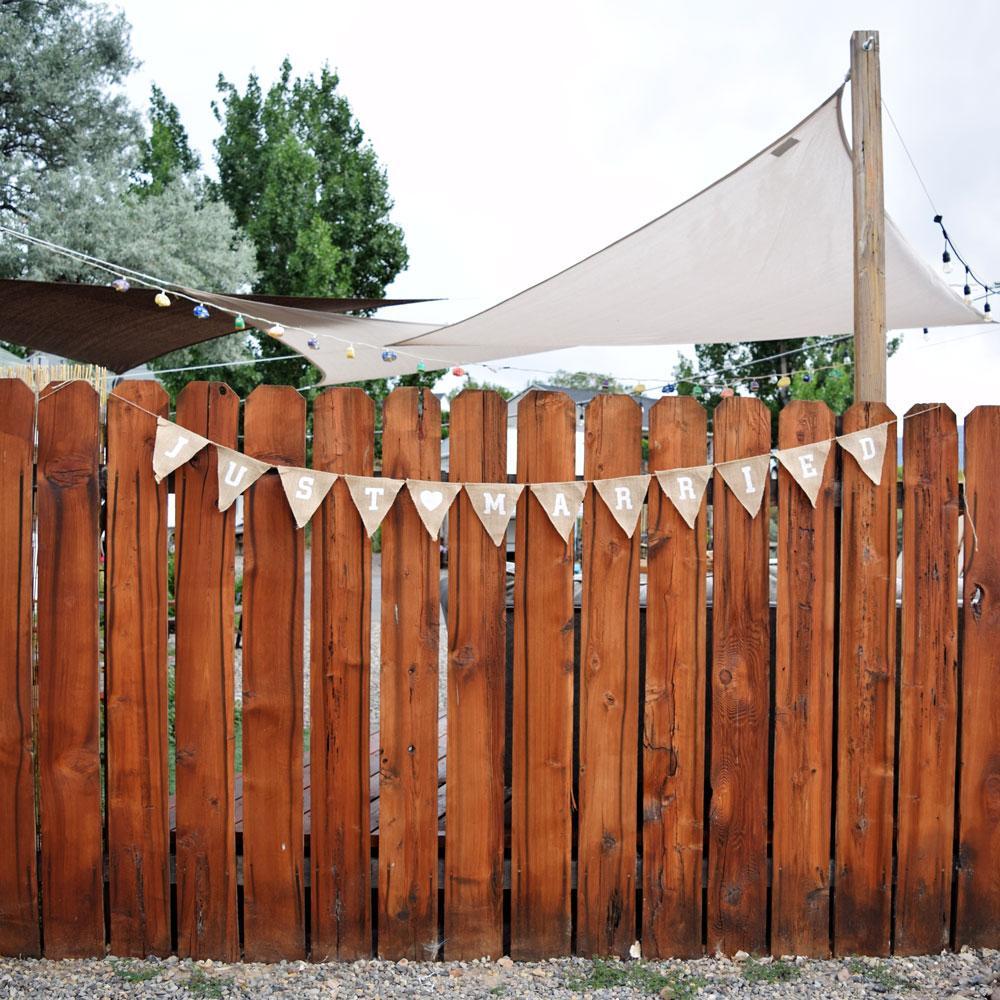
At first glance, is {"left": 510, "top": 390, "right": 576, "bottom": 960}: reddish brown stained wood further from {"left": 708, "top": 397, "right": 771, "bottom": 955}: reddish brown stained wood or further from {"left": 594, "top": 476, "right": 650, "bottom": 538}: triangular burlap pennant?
{"left": 708, "top": 397, "right": 771, "bottom": 955}: reddish brown stained wood

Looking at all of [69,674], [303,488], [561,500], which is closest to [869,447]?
[561,500]

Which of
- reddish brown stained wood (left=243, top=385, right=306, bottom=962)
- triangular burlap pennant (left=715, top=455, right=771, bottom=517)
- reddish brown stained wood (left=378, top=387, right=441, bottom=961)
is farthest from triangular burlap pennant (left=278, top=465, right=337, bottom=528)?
triangular burlap pennant (left=715, top=455, right=771, bottom=517)

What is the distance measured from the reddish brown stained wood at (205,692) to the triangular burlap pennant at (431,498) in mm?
467

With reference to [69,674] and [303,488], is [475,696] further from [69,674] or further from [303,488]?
[69,674]

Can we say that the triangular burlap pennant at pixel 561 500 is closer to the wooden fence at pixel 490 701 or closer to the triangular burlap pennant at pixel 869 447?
the wooden fence at pixel 490 701

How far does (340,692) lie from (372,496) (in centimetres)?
50

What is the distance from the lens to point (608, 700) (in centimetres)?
225

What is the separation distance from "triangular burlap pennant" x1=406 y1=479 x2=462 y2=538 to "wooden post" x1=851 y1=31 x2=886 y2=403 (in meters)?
1.36

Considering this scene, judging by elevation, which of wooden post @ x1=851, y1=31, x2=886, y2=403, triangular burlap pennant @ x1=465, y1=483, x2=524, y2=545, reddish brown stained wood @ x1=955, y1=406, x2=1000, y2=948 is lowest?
reddish brown stained wood @ x1=955, y1=406, x2=1000, y2=948

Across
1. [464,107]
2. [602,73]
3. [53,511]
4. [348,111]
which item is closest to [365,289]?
[348,111]

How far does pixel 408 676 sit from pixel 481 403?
0.71m

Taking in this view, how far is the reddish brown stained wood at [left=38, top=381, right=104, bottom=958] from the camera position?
2.17m

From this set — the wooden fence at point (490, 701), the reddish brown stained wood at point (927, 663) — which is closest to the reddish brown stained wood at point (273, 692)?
the wooden fence at point (490, 701)

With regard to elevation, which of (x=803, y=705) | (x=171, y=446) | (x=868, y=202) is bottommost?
(x=803, y=705)
